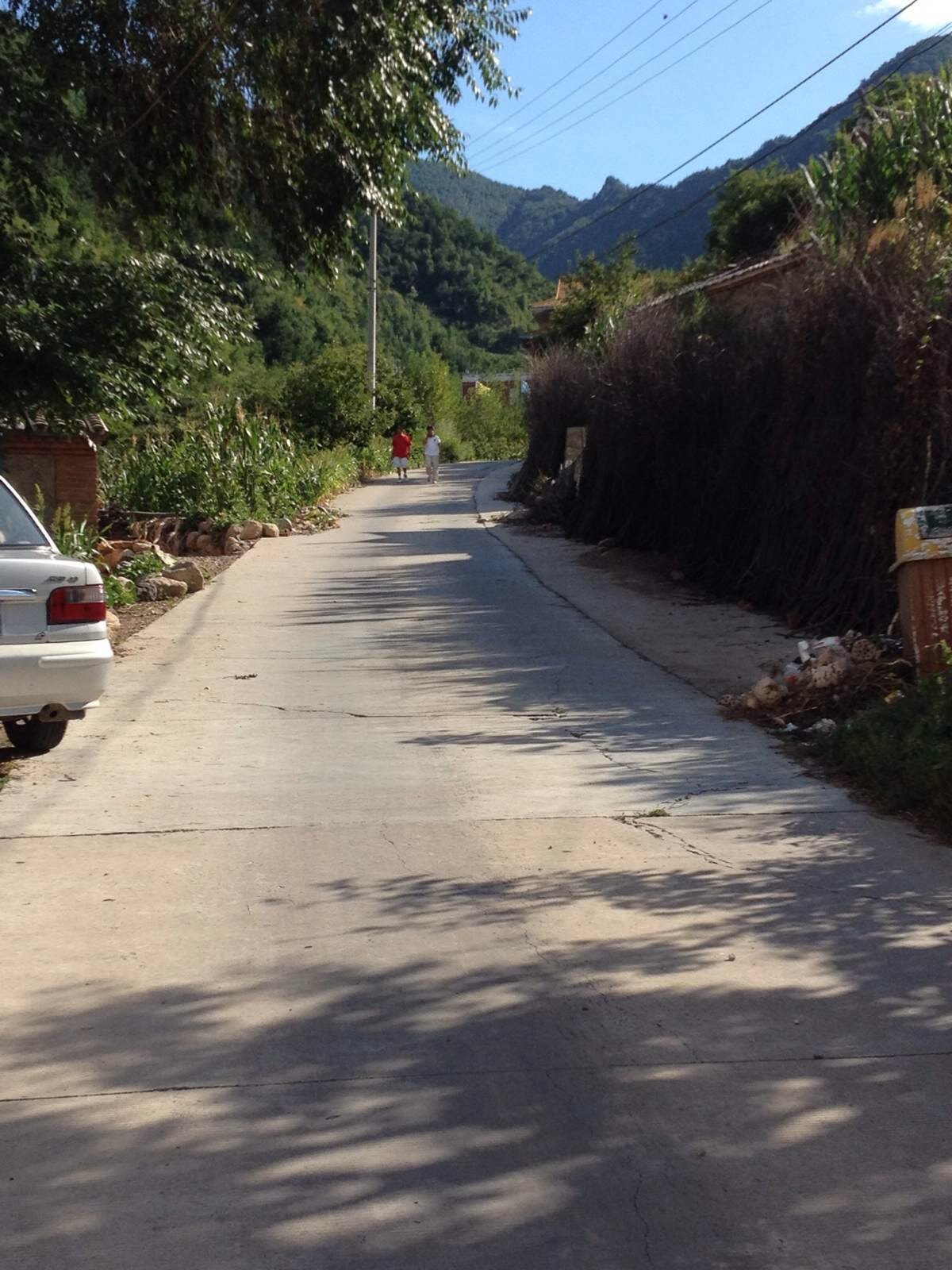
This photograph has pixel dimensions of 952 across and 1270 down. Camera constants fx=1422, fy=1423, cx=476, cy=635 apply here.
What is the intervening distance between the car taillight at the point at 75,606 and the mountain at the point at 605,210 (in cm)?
4316

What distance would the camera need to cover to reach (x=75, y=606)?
801cm

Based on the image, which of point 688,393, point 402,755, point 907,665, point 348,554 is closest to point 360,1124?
point 402,755

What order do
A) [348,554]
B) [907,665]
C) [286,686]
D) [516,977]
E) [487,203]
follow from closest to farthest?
[516,977] → [907,665] → [286,686] → [348,554] → [487,203]

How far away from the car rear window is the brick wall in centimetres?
1088

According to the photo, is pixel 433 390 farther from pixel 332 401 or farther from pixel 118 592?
pixel 118 592

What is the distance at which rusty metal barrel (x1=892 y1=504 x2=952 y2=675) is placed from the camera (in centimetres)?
945

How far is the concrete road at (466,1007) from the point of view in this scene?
3.47 m

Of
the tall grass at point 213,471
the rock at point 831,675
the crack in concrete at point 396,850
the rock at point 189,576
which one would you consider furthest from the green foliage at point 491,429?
the crack in concrete at point 396,850

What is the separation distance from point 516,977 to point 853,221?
400 inches

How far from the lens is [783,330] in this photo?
14172 millimetres

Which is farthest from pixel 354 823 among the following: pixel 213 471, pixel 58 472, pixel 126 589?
pixel 213 471

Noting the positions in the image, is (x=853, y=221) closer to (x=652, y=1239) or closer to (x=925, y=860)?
(x=925, y=860)

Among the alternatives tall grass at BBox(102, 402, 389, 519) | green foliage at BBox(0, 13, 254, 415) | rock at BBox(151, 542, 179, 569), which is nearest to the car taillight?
green foliage at BBox(0, 13, 254, 415)

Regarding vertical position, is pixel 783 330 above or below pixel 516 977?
above
